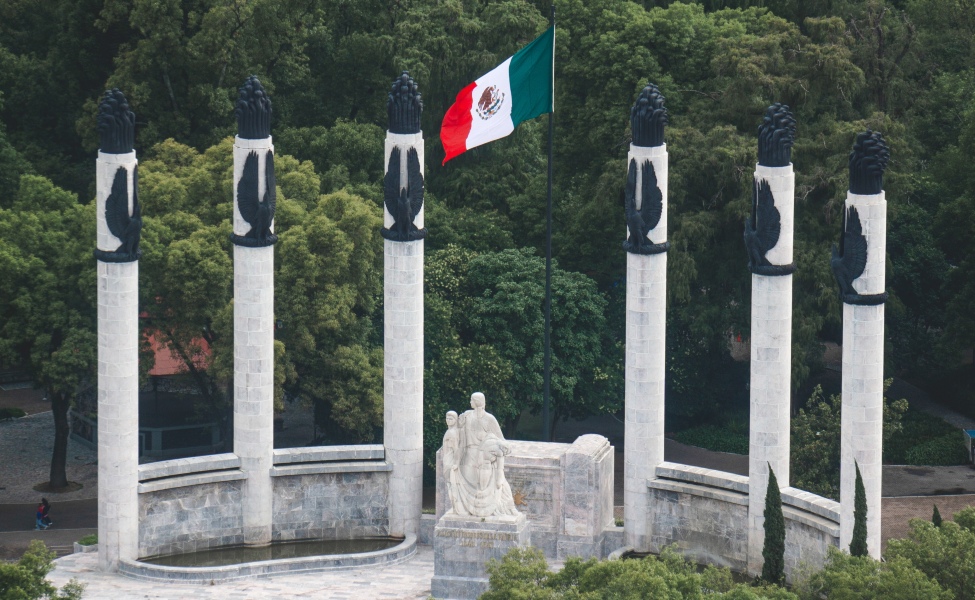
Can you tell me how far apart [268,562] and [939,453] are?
3635cm

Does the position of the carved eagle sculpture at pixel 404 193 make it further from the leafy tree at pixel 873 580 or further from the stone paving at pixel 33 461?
the stone paving at pixel 33 461

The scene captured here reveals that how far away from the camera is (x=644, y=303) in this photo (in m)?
80.9

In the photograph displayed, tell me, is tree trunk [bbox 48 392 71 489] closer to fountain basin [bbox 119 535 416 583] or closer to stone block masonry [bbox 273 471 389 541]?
stone block masonry [bbox 273 471 389 541]

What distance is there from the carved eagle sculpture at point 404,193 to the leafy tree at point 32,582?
53.2ft

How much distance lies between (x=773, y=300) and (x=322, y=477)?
16184 millimetres

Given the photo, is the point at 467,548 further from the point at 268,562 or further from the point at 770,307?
the point at 770,307

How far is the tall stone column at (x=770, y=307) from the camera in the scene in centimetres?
7819

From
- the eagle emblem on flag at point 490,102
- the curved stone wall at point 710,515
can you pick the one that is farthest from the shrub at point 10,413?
the curved stone wall at point 710,515

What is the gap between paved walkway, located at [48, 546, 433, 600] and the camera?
255 ft

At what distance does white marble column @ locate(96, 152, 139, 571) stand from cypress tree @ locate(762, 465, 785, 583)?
65.7 ft

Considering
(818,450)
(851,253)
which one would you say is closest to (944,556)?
(851,253)

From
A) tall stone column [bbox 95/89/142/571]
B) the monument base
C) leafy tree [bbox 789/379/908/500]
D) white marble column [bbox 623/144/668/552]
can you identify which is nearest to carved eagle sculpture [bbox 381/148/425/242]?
white marble column [bbox 623/144/668/552]

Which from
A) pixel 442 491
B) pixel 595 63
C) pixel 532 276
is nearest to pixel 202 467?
pixel 442 491

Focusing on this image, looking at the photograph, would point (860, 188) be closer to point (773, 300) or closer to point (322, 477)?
point (773, 300)
